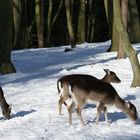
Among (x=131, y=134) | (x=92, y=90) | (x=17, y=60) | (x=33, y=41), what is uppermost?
(x=92, y=90)

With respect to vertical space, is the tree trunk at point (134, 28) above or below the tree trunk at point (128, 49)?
below

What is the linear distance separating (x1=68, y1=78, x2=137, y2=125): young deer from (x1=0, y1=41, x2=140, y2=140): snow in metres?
0.29

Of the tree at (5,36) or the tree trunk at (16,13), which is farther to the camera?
the tree trunk at (16,13)

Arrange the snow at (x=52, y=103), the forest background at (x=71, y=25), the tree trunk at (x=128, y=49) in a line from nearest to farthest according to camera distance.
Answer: the snow at (x=52, y=103) < the tree trunk at (x=128, y=49) < the forest background at (x=71, y=25)

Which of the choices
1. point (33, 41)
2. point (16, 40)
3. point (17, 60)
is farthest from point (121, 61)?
point (33, 41)

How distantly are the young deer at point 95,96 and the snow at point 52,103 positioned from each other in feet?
0.94

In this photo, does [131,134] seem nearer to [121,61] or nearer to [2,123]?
[2,123]

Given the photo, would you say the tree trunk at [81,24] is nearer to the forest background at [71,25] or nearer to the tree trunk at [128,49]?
the forest background at [71,25]

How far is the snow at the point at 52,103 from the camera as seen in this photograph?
1006 cm

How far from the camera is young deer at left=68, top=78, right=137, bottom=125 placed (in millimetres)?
10516

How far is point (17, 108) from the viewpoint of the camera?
1276 cm

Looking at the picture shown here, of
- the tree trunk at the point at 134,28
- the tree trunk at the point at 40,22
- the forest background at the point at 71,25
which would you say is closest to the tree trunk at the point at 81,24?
the forest background at the point at 71,25

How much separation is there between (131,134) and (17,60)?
1451cm

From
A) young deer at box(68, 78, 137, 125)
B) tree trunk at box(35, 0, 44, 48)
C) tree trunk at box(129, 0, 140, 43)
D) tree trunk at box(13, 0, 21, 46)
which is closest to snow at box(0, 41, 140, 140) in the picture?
young deer at box(68, 78, 137, 125)
